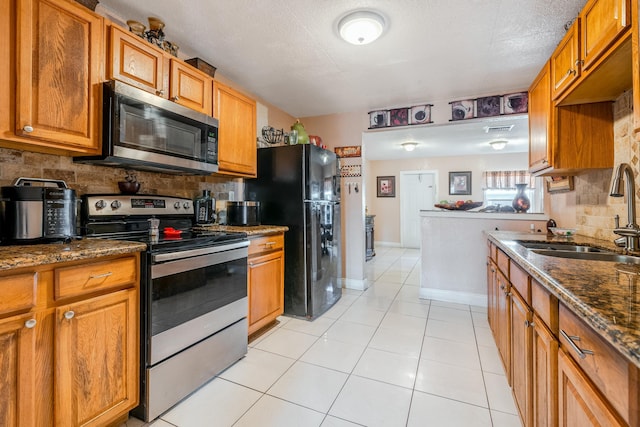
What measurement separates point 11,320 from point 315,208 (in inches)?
85.0

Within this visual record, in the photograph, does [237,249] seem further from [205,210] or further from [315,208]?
[315,208]

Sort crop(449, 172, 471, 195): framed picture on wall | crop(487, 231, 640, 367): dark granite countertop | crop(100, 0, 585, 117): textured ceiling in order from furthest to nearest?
crop(449, 172, 471, 195): framed picture on wall
crop(100, 0, 585, 117): textured ceiling
crop(487, 231, 640, 367): dark granite countertop

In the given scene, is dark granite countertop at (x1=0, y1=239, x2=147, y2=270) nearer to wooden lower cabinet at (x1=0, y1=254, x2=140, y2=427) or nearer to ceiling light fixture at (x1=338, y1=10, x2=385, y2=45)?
wooden lower cabinet at (x1=0, y1=254, x2=140, y2=427)

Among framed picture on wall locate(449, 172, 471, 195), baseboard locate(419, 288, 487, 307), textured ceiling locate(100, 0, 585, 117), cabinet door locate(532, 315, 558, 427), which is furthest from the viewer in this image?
framed picture on wall locate(449, 172, 471, 195)

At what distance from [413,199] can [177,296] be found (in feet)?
21.7

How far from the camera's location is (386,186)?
759 centimetres

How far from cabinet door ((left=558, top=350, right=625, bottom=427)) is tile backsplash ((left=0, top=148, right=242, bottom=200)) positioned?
7.89 ft

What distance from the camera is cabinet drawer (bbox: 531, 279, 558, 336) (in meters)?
0.98

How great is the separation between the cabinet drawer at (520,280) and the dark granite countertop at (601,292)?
0.28 feet

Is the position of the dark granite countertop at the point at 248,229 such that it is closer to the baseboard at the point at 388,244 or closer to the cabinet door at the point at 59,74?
the cabinet door at the point at 59,74

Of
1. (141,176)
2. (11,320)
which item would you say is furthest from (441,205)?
(11,320)

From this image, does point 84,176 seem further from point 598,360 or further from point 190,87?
point 598,360

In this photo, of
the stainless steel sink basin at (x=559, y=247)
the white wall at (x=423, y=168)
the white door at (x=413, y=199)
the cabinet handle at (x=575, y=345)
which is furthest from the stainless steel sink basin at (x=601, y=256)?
the white door at (x=413, y=199)

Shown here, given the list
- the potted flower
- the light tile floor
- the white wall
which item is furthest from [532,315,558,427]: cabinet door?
the white wall
